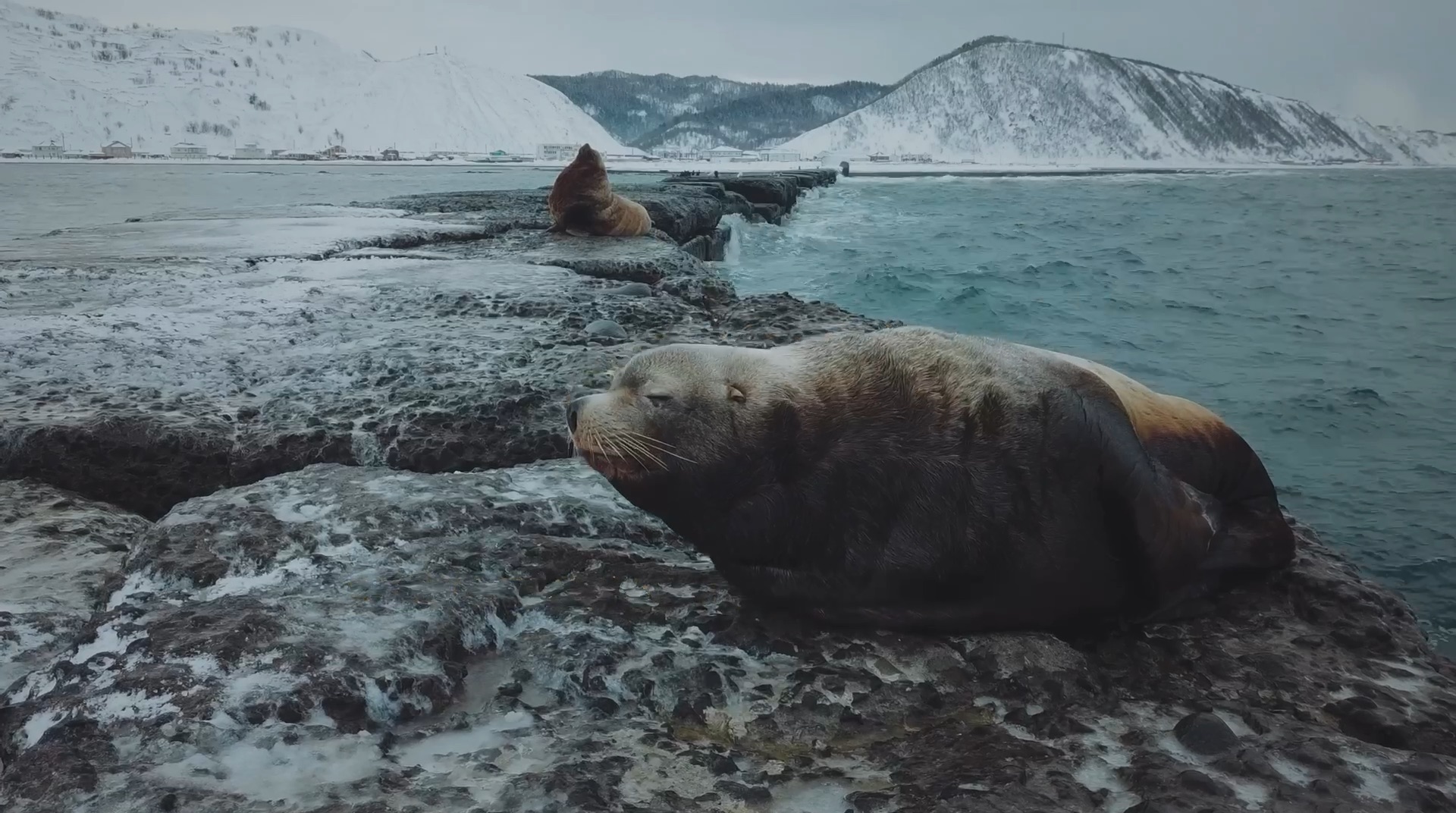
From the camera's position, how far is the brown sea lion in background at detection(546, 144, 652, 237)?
11.1m

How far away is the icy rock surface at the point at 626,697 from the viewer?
6.02 feet

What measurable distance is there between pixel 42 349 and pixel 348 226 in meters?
7.03

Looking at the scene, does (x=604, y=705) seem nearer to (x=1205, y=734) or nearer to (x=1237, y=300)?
(x=1205, y=734)

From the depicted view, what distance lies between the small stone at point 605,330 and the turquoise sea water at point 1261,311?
427 centimetres

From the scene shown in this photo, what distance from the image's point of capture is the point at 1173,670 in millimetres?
2457

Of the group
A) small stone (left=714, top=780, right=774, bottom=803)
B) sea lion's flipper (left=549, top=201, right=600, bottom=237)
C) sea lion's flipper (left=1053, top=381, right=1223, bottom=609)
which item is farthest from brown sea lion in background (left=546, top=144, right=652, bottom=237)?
small stone (left=714, top=780, right=774, bottom=803)

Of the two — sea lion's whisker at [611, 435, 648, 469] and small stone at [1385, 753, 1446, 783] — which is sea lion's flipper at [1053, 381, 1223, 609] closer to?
small stone at [1385, 753, 1446, 783]

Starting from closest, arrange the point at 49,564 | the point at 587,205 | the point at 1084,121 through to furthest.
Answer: the point at 49,564, the point at 587,205, the point at 1084,121

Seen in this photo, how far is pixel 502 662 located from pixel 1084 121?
178890mm

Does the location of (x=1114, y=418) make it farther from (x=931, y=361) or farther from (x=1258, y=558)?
(x=1258, y=558)

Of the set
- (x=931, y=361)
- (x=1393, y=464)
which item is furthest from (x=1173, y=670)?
(x=1393, y=464)

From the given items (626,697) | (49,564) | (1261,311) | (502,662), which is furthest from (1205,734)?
(1261,311)

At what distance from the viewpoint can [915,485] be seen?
257 centimetres

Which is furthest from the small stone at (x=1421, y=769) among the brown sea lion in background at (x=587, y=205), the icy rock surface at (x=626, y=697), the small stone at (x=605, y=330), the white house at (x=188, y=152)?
the white house at (x=188, y=152)
